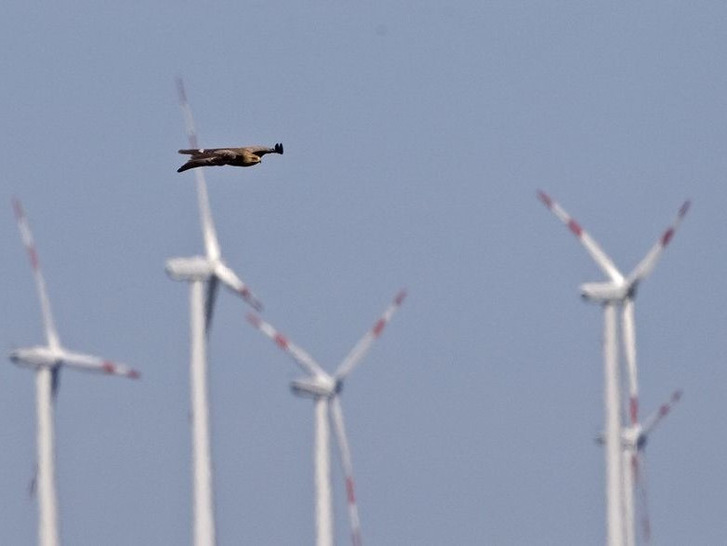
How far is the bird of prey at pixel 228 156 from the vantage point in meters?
75.0

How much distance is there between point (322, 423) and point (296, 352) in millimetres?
4259

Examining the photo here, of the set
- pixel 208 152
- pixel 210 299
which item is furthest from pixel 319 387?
pixel 208 152

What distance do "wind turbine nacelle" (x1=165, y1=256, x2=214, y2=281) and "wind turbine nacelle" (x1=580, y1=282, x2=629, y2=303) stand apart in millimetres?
14202

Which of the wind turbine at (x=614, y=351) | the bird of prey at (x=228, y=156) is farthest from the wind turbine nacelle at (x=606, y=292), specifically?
the bird of prey at (x=228, y=156)

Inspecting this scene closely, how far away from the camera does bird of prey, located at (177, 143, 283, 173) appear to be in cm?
7500

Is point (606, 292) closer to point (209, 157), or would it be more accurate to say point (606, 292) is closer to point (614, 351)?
point (614, 351)

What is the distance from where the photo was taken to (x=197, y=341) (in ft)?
421

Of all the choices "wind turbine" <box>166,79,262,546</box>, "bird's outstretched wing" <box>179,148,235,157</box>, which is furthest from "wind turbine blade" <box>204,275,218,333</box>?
"bird's outstretched wing" <box>179,148,235,157</box>

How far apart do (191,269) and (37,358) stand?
42.4 ft

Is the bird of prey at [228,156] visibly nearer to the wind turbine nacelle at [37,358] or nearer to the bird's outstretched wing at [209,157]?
the bird's outstretched wing at [209,157]

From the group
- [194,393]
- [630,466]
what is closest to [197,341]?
[194,393]

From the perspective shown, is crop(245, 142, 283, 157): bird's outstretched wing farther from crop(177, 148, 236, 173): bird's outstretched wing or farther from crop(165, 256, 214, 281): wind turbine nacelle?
crop(165, 256, 214, 281): wind turbine nacelle

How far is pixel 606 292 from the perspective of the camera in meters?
129

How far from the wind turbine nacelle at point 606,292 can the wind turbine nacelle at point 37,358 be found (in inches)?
911
